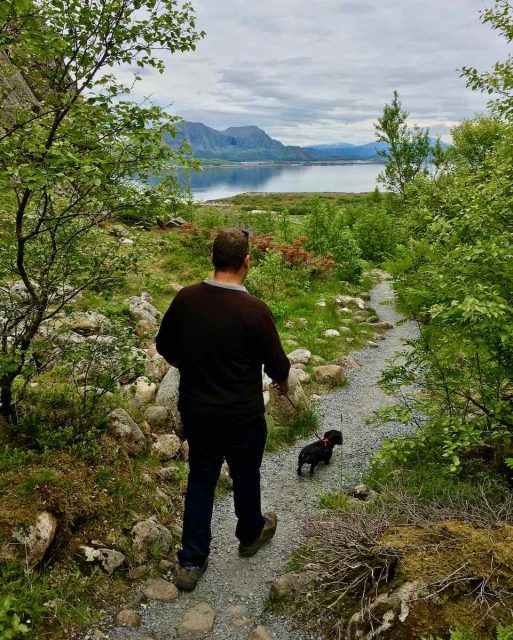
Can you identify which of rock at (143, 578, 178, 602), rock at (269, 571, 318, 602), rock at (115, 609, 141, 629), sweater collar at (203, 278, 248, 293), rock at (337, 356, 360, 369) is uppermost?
sweater collar at (203, 278, 248, 293)

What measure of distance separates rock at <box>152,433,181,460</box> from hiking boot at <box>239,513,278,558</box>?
6.30 feet

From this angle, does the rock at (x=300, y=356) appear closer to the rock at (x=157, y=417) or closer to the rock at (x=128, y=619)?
the rock at (x=157, y=417)

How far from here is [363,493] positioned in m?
6.29

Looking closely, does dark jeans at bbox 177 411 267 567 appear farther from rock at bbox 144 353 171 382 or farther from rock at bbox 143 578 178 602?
rock at bbox 144 353 171 382

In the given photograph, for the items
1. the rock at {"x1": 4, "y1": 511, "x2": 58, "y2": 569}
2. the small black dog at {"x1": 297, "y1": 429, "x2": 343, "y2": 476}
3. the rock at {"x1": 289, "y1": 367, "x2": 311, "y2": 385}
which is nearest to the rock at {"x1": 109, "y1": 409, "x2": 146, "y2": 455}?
the rock at {"x1": 4, "y1": 511, "x2": 58, "y2": 569}

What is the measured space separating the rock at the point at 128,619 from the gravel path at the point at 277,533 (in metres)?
0.05

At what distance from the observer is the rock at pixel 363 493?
20.4 ft

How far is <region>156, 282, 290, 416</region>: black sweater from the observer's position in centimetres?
411

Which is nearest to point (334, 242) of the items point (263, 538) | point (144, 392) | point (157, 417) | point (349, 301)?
point (349, 301)

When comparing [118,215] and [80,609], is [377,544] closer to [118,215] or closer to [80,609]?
[80,609]

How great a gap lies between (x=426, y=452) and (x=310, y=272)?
44.0ft

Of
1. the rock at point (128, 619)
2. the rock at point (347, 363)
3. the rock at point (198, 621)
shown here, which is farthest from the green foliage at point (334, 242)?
the rock at point (128, 619)

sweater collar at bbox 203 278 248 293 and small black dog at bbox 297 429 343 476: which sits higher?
sweater collar at bbox 203 278 248 293

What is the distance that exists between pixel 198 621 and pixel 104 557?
3.65 ft
